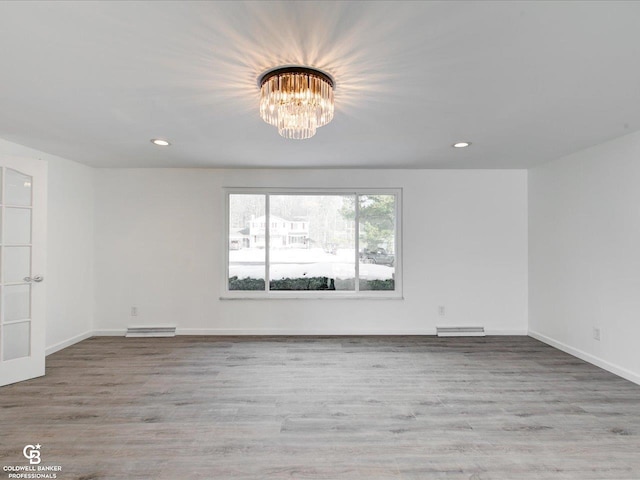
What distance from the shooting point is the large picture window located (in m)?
4.59

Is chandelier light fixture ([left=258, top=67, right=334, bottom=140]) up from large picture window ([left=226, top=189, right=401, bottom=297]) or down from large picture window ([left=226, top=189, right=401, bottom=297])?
up

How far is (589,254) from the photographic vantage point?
11.4 feet

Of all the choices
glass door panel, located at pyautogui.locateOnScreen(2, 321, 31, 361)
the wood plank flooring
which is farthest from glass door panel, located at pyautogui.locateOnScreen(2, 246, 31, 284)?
the wood plank flooring

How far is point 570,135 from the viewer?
9.96ft

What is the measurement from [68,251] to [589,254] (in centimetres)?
629

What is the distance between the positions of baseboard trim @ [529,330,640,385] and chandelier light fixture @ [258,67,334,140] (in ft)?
12.3

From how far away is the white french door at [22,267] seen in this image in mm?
2979

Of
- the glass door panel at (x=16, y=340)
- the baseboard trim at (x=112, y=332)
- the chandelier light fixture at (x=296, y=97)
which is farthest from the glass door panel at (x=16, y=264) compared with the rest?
the chandelier light fixture at (x=296, y=97)

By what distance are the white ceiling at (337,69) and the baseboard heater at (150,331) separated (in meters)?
2.52

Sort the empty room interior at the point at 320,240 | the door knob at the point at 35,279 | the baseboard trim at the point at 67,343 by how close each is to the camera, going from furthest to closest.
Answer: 1. the baseboard trim at the point at 67,343
2. the door knob at the point at 35,279
3. the empty room interior at the point at 320,240

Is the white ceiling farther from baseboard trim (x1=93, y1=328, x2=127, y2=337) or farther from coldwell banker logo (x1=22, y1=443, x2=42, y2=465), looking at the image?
baseboard trim (x1=93, y1=328, x2=127, y2=337)

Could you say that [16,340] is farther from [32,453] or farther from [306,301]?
[306,301]

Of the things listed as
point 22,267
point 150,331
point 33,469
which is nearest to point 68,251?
point 22,267

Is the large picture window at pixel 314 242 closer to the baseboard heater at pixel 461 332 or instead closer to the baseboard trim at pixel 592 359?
the baseboard heater at pixel 461 332
